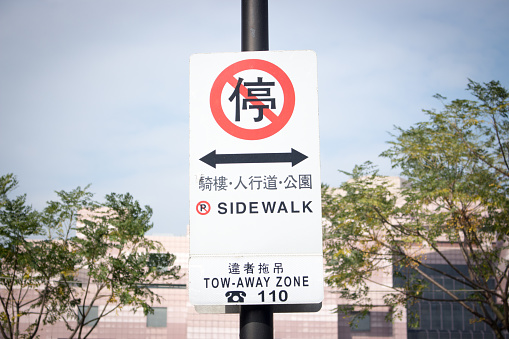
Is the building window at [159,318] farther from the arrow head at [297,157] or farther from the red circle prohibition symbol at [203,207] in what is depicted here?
the arrow head at [297,157]

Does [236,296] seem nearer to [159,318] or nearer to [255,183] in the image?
[255,183]

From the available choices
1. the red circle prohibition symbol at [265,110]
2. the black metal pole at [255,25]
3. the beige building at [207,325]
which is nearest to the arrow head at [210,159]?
the red circle prohibition symbol at [265,110]

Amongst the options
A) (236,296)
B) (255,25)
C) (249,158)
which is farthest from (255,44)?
(236,296)

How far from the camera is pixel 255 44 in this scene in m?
3.61

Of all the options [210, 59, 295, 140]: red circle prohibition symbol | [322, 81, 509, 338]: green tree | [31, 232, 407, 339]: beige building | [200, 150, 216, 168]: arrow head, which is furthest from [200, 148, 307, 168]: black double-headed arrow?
[31, 232, 407, 339]: beige building

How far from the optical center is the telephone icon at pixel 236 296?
10.8ft

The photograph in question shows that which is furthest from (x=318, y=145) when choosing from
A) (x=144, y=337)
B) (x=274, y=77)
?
(x=144, y=337)

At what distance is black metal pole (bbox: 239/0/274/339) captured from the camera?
3.30m

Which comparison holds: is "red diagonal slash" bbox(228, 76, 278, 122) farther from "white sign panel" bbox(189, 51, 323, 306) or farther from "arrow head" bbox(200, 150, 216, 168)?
"arrow head" bbox(200, 150, 216, 168)

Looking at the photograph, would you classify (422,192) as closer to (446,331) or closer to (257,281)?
(257,281)

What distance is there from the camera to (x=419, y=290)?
20.3m

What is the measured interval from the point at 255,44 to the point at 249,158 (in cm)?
74

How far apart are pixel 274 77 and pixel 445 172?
15957 mm

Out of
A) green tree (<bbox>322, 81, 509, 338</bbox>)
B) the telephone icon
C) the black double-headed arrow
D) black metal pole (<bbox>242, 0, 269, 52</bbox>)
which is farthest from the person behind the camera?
green tree (<bbox>322, 81, 509, 338</bbox>)
